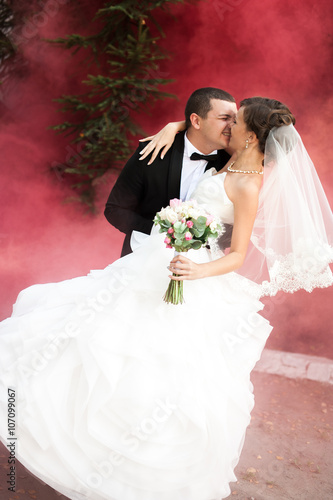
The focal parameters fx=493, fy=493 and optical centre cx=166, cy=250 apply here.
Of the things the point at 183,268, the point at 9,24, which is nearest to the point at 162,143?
the point at 183,268

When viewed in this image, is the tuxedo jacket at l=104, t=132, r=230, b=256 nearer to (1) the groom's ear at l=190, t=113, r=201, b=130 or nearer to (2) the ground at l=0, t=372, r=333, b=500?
(1) the groom's ear at l=190, t=113, r=201, b=130

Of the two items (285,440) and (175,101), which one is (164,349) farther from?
(175,101)

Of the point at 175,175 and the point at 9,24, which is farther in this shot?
the point at 9,24

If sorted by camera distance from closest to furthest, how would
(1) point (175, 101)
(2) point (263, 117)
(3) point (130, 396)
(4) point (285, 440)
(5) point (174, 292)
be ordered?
(3) point (130, 396) → (5) point (174, 292) → (2) point (263, 117) → (4) point (285, 440) → (1) point (175, 101)

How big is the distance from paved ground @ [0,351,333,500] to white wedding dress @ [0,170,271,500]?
0.61m

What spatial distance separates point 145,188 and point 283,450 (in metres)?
1.82

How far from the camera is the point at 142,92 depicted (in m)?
4.32

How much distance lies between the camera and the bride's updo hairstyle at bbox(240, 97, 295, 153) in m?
2.12

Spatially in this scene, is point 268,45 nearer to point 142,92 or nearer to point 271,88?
point 271,88

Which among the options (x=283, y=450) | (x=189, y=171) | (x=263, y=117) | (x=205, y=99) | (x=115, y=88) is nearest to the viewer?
(x=263, y=117)

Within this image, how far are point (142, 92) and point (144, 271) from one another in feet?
8.74

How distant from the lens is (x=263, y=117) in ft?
7.02

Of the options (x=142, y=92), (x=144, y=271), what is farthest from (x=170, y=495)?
(x=142, y=92)

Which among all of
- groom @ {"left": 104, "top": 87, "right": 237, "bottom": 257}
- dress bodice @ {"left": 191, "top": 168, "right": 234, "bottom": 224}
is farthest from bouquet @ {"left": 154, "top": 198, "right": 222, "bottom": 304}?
groom @ {"left": 104, "top": 87, "right": 237, "bottom": 257}
